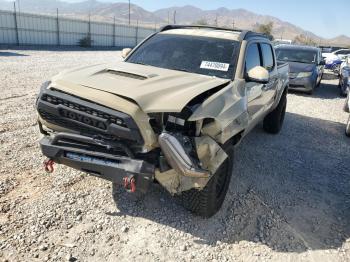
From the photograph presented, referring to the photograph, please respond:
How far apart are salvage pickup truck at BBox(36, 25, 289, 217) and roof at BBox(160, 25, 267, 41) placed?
2.63ft

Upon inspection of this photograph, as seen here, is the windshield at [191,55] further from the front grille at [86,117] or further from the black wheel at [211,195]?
the front grille at [86,117]

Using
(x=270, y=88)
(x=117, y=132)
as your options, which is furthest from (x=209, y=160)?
(x=270, y=88)

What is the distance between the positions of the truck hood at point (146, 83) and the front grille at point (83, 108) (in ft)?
0.40

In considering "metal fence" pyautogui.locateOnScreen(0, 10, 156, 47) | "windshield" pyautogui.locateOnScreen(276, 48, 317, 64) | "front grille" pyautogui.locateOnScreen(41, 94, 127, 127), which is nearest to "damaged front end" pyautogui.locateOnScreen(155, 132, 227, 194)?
"front grille" pyautogui.locateOnScreen(41, 94, 127, 127)

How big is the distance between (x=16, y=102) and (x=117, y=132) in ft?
17.9

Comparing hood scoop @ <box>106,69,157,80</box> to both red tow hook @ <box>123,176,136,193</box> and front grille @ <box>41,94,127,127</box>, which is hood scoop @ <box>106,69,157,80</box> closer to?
front grille @ <box>41,94,127,127</box>

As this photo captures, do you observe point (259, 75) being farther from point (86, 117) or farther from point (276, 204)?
point (86, 117)

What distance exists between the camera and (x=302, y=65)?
1259cm

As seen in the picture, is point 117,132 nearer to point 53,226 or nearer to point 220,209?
point 53,226

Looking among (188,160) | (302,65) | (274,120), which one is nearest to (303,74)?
(302,65)

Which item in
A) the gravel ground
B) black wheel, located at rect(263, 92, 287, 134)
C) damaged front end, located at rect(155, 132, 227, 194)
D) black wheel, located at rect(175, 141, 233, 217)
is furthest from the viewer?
black wheel, located at rect(263, 92, 287, 134)

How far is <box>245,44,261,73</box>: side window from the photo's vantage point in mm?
4535

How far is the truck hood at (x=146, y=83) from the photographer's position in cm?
307

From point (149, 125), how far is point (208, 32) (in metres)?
2.35
